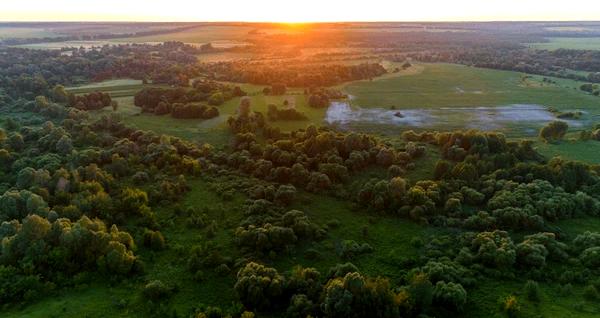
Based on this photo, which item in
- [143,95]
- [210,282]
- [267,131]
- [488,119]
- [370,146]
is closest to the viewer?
[210,282]

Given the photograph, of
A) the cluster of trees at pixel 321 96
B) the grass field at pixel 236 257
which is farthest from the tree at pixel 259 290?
the cluster of trees at pixel 321 96

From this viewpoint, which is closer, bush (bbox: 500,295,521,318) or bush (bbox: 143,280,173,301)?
bush (bbox: 500,295,521,318)

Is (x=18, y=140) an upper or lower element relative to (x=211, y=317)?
upper

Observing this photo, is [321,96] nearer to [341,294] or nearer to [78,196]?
[78,196]

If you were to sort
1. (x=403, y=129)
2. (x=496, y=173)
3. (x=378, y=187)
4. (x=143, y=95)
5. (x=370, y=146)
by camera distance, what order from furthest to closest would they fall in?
(x=143, y=95)
(x=403, y=129)
(x=370, y=146)
(x=496, y=173)
(x=378, y=187)

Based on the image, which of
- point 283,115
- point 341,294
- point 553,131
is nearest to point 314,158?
point 341,294

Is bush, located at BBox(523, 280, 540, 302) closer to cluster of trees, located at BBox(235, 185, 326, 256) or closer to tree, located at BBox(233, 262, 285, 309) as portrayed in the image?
cluster of trees, located at BBox(235, 185, 326, 256)

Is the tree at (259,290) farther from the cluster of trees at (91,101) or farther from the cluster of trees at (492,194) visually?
the cluster of trees at (91,101)

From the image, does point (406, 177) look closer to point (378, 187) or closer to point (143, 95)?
point (378, 187)

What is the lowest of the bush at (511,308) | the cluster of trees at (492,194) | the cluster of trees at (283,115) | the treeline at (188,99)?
the bush at (511,308)

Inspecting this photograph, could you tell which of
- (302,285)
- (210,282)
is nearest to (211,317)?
(210,282)

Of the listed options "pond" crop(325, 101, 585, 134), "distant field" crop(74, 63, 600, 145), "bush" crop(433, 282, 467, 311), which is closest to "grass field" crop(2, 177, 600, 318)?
"bush" crop(433, 282, 467, 311)
